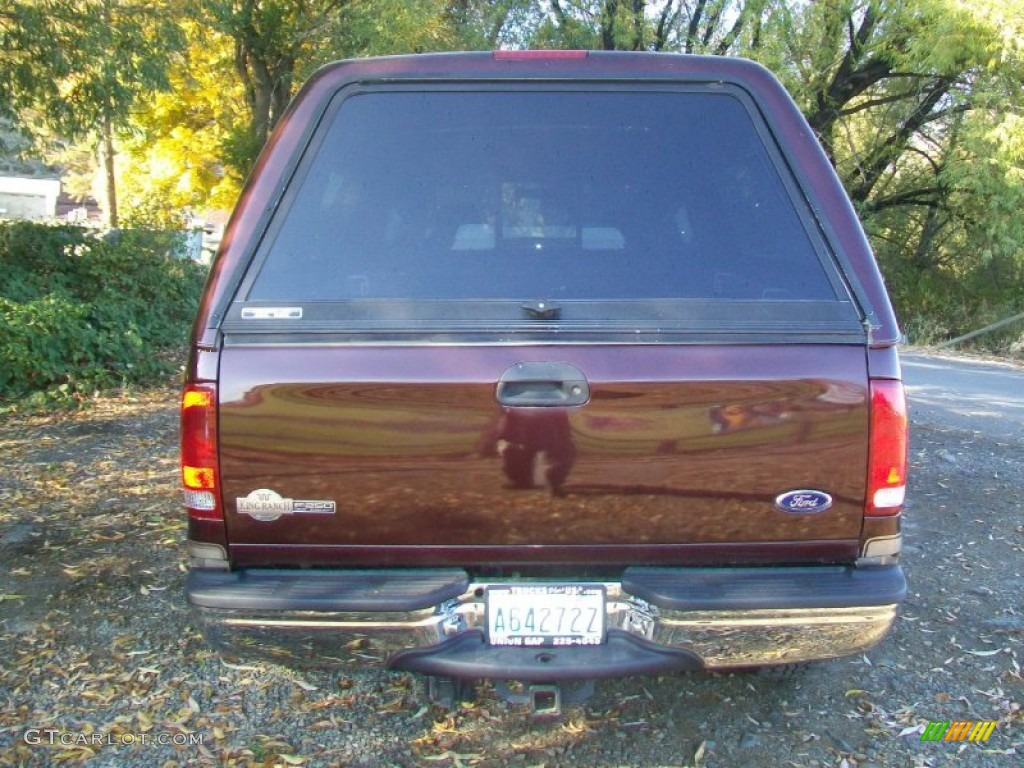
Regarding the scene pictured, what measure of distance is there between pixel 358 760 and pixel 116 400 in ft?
18.0

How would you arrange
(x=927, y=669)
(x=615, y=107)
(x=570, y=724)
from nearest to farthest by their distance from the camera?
(x=615, y=107) < (x=570, y=724) < (x=927, y=669)

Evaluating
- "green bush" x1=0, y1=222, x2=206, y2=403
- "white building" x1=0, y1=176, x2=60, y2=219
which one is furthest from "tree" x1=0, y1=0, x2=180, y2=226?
"white building" x1=0, y1=176, x2=60, y2=219

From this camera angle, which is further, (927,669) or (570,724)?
(927,669)

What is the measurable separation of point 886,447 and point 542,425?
2.97 ft

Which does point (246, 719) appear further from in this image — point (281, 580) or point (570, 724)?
point (570, 724)

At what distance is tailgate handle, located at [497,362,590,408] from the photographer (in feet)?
7.19

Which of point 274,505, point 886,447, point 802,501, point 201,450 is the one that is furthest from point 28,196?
point 886,447

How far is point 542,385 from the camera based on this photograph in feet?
7.25

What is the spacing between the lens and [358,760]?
8.66 ft

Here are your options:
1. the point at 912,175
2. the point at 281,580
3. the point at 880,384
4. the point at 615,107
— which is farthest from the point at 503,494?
the point at 912,175

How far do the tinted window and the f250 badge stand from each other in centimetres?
56

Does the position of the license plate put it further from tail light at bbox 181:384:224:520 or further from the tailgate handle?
tail light at bbox 181:384:224:520

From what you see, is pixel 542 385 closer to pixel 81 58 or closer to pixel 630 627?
pixel 630 627

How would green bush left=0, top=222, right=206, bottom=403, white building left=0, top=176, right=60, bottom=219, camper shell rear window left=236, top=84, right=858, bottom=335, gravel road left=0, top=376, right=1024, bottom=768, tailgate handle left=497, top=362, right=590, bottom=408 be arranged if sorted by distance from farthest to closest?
1. white building left=0, top=176, right=60, bottom=219
2. green bush left=0, top=222, right=206, bottom=403
3. gravel road left=0, top=376, right=1024, bottom=768
4. camper shell rear window left=236, top=84, right=858, bottom=335
5. tailgate handle left=497, top=362, right=590, bottom=408
